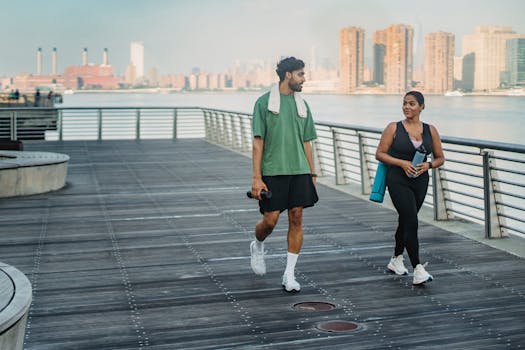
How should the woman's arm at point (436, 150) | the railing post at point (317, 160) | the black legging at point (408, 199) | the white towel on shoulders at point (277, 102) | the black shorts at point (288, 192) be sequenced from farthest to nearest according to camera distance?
the railing post at point (317, 160) < the woman's arm at point (436, 150) < the black legging at point (408, 199) < the black shorts at point (288, 192) < the white towel on shoulders at point (277, 102)

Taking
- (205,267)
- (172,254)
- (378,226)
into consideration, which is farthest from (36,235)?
(378,226)

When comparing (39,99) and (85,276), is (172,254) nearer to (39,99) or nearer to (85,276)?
(85,276)

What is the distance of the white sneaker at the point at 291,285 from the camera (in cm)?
639

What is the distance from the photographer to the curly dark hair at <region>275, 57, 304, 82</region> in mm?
6258

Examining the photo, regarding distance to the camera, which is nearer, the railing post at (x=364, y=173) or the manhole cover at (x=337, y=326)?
the manhole cover at (x=337, y=326)

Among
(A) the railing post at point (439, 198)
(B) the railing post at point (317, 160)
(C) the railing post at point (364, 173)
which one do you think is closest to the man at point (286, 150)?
(A) the railing post at point (439, 198)

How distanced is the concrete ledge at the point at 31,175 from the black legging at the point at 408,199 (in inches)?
285

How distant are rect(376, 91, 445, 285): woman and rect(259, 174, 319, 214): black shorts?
70cm

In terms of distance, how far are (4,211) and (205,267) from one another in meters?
4.59

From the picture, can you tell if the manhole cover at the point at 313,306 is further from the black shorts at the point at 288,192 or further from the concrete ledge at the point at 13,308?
the concrete ledge at the point at 13,308

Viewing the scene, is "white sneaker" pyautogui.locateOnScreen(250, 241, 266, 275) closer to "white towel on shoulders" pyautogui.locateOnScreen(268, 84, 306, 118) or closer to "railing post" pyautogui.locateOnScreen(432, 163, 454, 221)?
"white towel on shoulders" pyautogui.locateOnScreen(268, 84, 306, 118)

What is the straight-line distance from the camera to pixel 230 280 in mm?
6867

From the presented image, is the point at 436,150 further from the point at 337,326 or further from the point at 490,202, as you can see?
Result: the point at 490,202

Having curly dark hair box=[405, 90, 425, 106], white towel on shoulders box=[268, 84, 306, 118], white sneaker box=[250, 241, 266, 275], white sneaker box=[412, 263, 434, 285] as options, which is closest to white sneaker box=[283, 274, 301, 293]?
white sneaker box=[250, 241, 266, 275]
